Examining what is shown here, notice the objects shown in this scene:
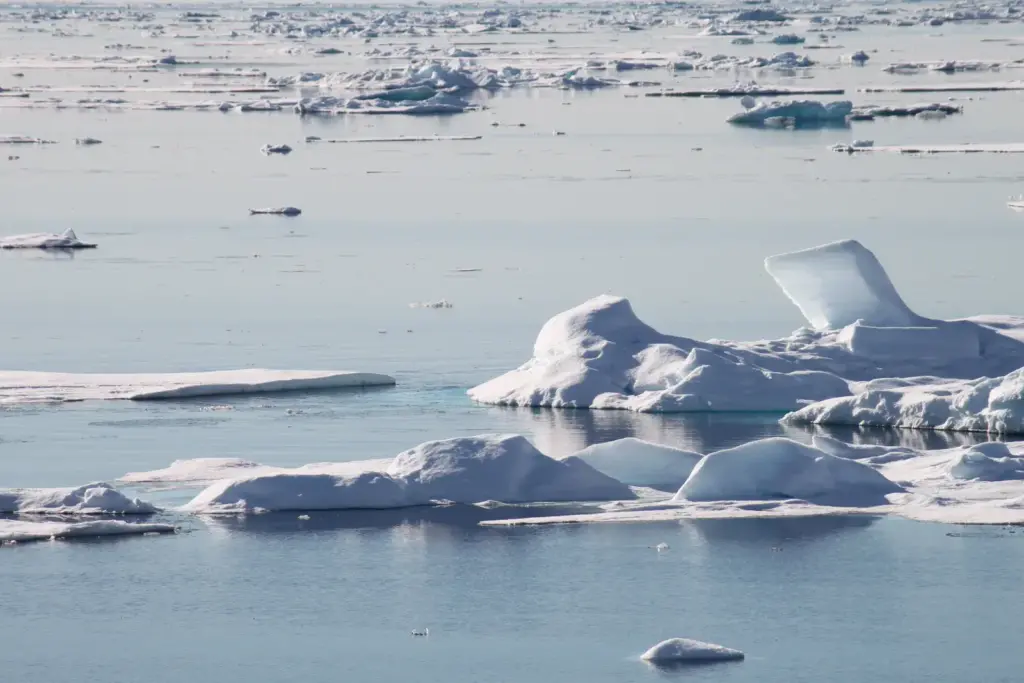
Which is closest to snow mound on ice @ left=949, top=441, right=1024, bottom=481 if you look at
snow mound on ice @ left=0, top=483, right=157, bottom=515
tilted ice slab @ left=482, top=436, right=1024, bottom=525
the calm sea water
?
tilted ice slab @ left=482, top=436, right=1024, bottom=525

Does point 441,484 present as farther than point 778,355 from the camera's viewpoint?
No

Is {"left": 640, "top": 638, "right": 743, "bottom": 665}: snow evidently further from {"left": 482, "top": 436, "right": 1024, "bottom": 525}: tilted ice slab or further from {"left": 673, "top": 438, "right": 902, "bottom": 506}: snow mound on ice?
{"left": 673, "top": 438, "right": 902, "bottom": 506}: snow mound on ice

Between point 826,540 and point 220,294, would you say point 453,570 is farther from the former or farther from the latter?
point 220,294

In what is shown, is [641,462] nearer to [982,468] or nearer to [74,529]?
[982,468]

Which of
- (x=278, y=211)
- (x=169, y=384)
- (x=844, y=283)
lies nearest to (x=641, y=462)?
(x=844, y=283)

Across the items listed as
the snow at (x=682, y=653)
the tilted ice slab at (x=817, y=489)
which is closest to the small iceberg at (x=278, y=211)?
the tilted ice slab at (x=817, y=489)

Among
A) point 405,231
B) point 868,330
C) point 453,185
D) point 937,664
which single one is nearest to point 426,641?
point 937,664
